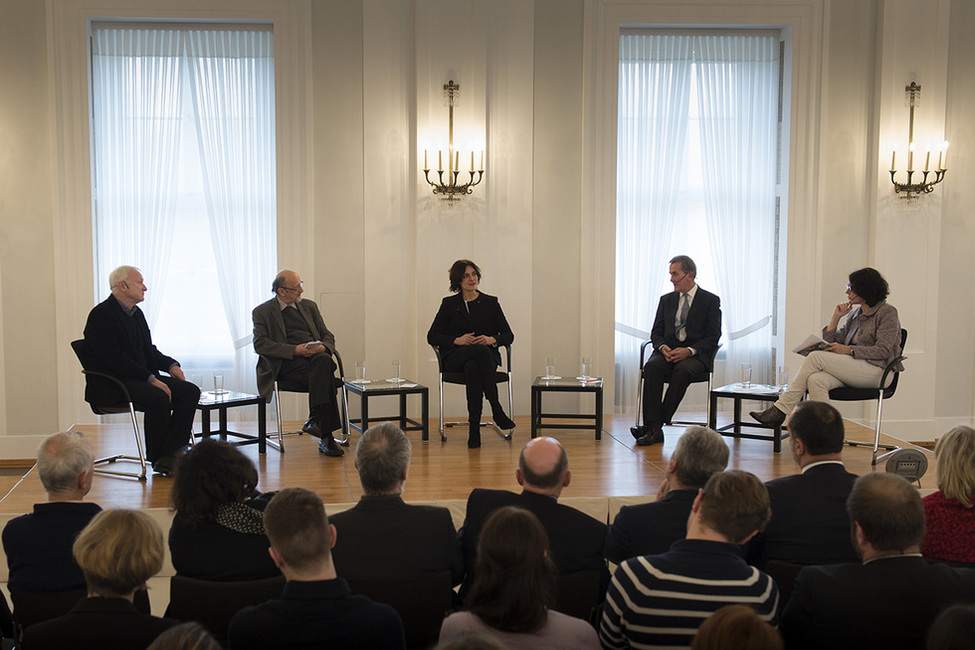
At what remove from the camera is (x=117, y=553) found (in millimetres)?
2117

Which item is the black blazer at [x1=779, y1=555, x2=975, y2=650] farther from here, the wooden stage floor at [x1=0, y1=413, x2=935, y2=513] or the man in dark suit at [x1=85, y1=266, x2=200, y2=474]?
the man in dark suit at [x1=85, y1=266, x2=200, y2=474]

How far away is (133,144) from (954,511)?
6628 millimetres

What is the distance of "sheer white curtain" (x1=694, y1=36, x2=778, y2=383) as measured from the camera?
772cm

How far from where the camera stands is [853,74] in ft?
24.9

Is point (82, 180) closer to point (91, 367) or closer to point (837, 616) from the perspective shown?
point (91, 367)

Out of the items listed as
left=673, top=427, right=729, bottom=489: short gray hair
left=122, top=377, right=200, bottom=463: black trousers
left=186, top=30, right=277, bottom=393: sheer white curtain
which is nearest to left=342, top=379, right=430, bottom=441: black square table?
left=122, top=377, right=200, bottom=463: black trousers

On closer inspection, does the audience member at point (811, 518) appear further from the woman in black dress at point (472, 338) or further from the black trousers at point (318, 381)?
the black trousers at point (318, 381)

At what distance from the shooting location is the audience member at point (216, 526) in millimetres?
2701

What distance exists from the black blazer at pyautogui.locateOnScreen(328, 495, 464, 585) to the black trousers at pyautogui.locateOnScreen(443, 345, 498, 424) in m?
3.39

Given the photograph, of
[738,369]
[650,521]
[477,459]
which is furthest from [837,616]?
[738,369]

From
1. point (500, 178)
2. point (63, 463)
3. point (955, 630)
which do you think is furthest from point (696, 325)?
point (955, 630)

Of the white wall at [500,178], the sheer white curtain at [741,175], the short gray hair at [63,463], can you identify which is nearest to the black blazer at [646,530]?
the short gray hair at [63,463]

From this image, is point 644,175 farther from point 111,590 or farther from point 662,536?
point 111,590

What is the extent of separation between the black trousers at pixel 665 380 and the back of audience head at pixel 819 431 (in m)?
2.93
